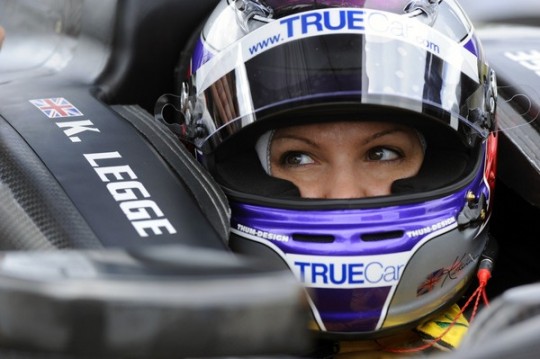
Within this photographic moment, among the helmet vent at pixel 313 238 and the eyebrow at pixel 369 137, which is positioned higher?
the eyebrow at pixel 369 137

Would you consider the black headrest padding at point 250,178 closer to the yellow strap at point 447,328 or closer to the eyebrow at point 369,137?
the eyebrow at point 369,137

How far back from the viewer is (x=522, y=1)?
9.30 ft

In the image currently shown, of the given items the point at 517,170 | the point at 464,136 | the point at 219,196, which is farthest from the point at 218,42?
the point at 517,170

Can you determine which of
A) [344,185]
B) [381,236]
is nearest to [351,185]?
[344,185]

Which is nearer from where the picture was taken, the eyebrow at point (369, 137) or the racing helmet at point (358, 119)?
the racing helmet at point (358, 119)

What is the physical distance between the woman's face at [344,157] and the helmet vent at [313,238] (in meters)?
0.09

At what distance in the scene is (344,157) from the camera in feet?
4.98

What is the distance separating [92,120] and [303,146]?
0.35m

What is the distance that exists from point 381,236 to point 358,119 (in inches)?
8.1

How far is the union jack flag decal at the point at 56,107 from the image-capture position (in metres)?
1.50

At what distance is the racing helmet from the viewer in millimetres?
1417

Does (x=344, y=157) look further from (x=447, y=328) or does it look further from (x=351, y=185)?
(x=447, y=328)
